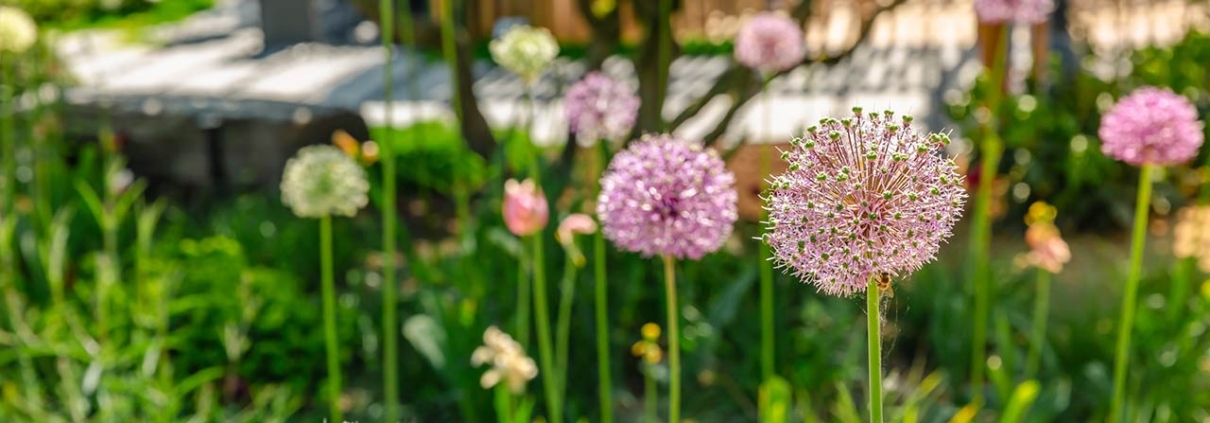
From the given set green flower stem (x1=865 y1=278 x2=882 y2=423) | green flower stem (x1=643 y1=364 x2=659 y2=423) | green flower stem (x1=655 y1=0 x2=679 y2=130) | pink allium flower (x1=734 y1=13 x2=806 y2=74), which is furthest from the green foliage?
green flower stem (x1=865 y1=278 x2=882 y2=423)

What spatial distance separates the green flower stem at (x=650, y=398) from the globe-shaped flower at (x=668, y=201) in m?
0.83

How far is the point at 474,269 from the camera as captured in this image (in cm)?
342

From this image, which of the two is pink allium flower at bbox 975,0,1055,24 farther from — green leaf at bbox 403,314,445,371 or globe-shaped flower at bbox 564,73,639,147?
green leaf at bbox 403,314,445,371

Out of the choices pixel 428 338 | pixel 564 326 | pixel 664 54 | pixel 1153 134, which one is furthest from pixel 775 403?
pixel 664 54

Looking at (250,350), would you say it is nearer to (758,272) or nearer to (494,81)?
(758,272)

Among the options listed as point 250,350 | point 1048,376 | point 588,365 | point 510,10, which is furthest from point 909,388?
point 510,10

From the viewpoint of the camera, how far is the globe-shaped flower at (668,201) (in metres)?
1.69

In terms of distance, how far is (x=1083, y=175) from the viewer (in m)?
4.59

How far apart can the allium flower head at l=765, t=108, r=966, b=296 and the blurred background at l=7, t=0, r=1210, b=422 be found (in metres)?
0.73

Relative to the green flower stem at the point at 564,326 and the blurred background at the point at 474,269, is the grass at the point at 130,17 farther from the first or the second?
the green flower stem at the point at 564,326

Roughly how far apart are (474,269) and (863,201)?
243cm

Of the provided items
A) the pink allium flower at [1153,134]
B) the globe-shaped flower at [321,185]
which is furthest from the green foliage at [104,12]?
the pink allium flower at [1153,134]

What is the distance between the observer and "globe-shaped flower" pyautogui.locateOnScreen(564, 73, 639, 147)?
252 centimetres

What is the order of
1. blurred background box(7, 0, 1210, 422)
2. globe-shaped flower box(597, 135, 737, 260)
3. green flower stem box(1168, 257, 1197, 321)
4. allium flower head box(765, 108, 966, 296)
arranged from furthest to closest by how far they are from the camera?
green flower stem box(1168, 257, 1197, 321)
blurred background box(7, 0, 1210, 422)
globe-shaped flower box(597, 135, 737, 260)
allium flower head box(765, 108, 966, 296)
